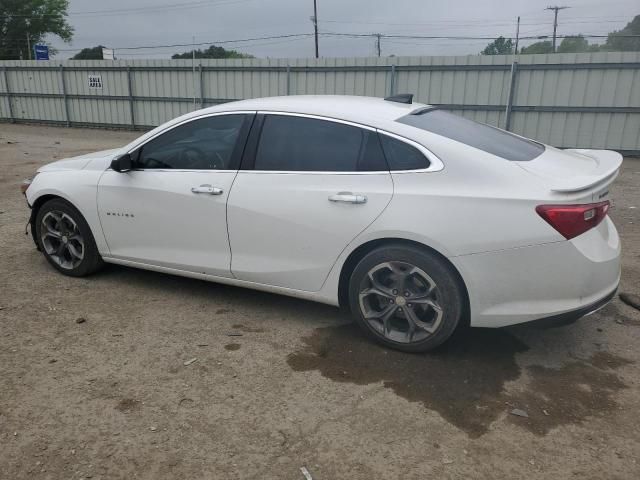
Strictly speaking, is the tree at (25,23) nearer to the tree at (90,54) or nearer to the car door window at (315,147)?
the tree at (90,54)

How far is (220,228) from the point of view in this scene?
3.87 meters

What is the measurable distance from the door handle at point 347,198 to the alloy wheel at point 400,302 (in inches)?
16.4

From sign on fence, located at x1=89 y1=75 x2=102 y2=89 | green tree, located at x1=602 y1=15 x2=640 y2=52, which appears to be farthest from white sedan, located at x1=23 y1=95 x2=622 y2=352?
green tree, located at x1=602 y1=15 x2=640 y2=52

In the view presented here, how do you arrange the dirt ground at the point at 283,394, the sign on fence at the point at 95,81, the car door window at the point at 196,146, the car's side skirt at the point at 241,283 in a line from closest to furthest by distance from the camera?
1. the dirt ground at the point at 283,394
2. the car's side skirt at the point at 241,283
3. the car door window at the point at 196,146
4. the sign on fence at the point at 95,81

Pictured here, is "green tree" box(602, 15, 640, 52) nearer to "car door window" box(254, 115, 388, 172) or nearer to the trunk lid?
the trunk lid

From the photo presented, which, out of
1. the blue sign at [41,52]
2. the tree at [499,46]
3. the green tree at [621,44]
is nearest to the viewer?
the green tree at [621,44]

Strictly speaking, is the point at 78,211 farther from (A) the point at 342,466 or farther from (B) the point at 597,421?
(B) the point at 597,421

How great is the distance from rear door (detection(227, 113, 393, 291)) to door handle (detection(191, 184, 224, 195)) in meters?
0.11

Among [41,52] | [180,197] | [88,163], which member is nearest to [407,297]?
[180,197]

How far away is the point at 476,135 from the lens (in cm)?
362

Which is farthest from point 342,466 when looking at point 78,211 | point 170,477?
point 78,211

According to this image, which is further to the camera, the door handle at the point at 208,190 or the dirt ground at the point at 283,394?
the door handle at the point at 208,190

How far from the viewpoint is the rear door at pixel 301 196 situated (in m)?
3.41

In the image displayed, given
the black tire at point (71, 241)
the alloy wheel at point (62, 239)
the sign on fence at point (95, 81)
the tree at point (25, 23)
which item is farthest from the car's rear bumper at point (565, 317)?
the tree at point (25, 23)
